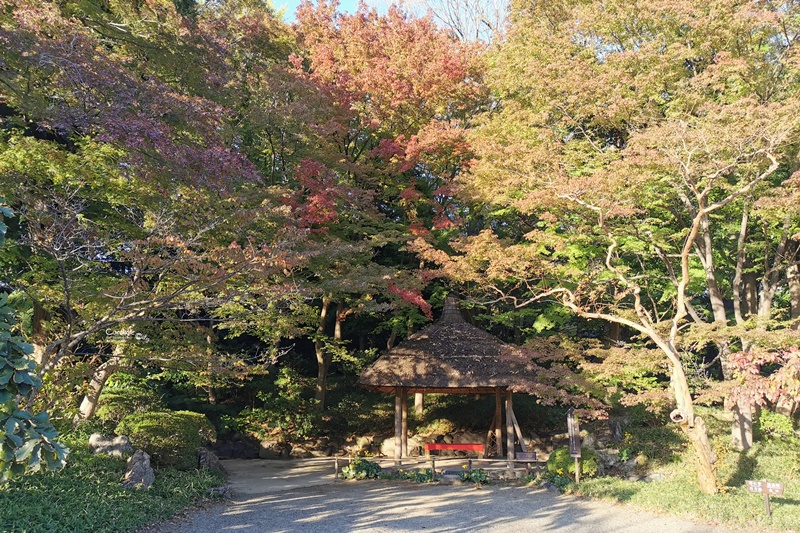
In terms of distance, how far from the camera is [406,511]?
8.80 m

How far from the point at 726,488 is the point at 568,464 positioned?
2.95m

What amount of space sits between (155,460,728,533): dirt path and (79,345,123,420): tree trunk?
10.5ft

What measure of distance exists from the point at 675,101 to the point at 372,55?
9.12m

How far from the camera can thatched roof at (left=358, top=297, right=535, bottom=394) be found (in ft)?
41.9

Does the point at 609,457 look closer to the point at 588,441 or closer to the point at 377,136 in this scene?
the point at 588,441

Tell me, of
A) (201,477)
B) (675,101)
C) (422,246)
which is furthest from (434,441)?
(675,101)

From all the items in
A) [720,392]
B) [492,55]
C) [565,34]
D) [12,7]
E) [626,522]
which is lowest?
[626,522]

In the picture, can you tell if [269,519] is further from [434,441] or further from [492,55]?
[492,55]

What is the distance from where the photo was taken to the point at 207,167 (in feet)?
27.6

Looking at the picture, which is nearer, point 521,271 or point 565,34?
point 521,271

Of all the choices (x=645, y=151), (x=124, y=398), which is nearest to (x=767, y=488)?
(x=645, y=151)

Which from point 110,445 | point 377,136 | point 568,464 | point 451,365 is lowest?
point 568,464

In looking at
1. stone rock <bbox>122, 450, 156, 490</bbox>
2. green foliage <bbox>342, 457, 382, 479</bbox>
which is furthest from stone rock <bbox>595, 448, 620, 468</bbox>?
stone rock <bbox>122, 450, 156, 490</bbox>

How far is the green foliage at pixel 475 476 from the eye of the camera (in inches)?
456
